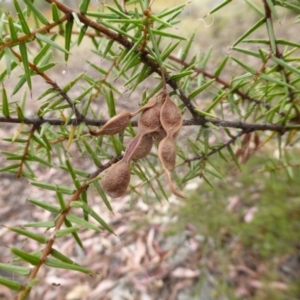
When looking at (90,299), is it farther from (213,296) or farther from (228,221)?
(228,221)

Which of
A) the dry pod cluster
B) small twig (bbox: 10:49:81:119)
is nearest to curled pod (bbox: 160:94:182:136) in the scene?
the dry pod cluster

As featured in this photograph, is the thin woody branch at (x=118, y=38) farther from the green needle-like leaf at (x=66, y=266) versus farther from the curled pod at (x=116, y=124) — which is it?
the green needle-like leaf at (x=66, y=266)

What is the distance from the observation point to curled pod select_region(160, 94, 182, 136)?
29 cm

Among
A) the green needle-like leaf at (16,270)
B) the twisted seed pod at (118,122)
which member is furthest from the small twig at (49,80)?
the green needle-like leaf at (16,270)

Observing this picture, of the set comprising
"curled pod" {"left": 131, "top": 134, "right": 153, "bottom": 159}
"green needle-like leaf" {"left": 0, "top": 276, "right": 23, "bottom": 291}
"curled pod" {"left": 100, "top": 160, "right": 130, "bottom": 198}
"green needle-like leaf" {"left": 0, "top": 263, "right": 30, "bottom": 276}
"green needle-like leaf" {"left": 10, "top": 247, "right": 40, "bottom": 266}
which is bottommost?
"green needle-like leaf" {"left": 0, "top": 276, "right": 23, "bottom": 291}

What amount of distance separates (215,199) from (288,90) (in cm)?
107

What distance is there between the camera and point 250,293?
1.12 metres

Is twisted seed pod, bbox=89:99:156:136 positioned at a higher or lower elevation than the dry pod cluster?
higher

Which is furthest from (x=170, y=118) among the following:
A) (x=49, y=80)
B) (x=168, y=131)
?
(x=49, y=80)

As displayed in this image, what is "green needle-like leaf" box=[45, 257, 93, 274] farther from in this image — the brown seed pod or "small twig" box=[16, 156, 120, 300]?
the brown seed pod

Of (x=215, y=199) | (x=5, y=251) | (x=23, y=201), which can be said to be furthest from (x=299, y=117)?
(x=23, y=201)

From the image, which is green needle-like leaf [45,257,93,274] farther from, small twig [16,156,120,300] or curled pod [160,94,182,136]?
curled pod [160,94,182,136]

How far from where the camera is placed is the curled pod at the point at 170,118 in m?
0.29

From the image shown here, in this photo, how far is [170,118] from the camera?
299 millimetres
